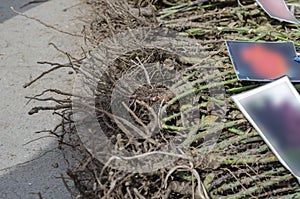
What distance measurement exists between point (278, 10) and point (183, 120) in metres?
0.79

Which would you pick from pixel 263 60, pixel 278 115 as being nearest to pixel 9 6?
pixel 263 60

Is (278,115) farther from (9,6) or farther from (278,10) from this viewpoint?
(9,6)

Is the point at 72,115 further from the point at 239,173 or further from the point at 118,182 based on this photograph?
the point at 239,173

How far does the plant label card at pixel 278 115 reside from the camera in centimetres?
133

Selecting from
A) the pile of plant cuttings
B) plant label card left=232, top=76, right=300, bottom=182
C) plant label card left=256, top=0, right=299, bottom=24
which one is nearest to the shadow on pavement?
the pile of plant cuttings

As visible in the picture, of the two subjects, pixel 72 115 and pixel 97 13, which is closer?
pixel 72 115

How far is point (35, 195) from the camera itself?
4.51ft

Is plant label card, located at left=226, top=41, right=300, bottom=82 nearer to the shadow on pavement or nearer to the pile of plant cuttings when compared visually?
the pile of plant cuttings

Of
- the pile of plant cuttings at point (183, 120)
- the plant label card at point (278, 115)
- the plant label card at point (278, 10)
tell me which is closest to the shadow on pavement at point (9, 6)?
the pile of plant cuttings at point (183, 120)

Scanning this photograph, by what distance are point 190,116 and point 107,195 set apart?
40 cm

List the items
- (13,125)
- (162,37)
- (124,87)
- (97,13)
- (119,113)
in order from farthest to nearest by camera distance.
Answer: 1. (97,13)
2. (162,37)
3. (13,125)
4. (124,87)
5. (119,113)

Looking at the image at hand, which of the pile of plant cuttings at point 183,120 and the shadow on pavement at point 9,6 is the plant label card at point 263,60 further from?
the shadow on pavement at point 9,6

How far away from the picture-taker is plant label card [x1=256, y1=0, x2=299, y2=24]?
195 centimetres

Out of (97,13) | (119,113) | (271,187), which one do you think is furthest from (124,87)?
(97,13)
